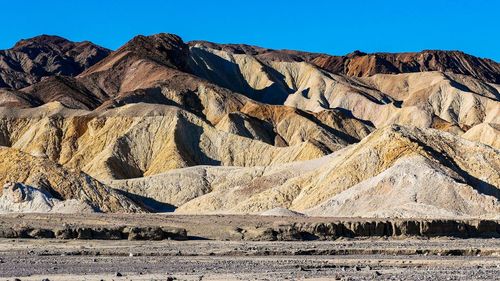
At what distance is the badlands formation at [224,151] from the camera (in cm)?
6688

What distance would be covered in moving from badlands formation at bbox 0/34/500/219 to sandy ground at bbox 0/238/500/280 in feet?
68.5

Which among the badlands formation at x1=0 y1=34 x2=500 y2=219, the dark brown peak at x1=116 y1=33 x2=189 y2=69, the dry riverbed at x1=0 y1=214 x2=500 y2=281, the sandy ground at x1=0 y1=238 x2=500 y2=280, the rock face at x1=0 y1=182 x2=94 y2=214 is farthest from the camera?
the dark brown peak at x1=116 y1=33 x2=189 y2=69

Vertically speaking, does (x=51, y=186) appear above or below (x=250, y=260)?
above

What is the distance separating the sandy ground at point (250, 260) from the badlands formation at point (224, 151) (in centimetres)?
2087

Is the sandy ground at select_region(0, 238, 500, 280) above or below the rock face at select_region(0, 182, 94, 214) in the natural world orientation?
below

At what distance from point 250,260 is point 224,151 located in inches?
3323

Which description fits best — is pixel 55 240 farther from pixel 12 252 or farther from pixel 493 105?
pixel 493 105

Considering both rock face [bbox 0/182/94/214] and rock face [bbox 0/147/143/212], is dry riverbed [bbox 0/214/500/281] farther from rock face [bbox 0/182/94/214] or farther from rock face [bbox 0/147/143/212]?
rock face [bbox 0/147/143/212]

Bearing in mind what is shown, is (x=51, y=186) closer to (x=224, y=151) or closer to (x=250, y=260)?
(x=250, y=260)

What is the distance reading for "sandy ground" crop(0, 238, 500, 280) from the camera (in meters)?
26.3

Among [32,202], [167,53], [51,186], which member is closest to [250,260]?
[32,202]

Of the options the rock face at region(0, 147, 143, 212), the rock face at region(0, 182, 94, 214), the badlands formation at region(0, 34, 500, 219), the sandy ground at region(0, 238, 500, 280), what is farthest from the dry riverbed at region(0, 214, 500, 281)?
the rock face at region(0, 147, 143, 212)

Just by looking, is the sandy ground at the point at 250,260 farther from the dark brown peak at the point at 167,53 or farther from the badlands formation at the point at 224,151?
the dark brown peak at the point at 167,53

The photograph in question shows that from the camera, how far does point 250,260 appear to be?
3325 cm
